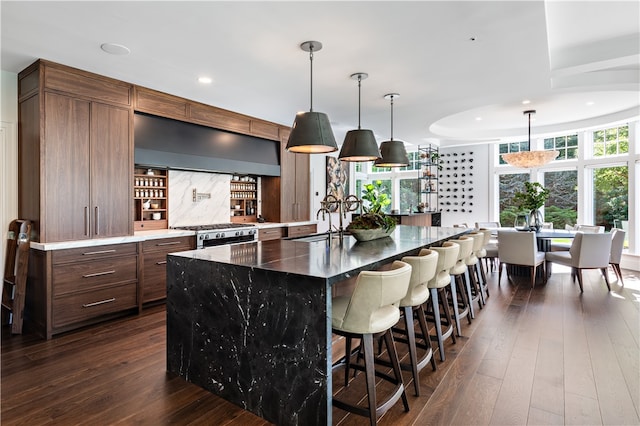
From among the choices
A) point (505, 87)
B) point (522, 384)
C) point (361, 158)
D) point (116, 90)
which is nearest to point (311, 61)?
point (361, 158)

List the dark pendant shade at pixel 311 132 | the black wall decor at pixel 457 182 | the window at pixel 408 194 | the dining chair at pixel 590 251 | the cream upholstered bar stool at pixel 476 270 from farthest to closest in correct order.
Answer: the window at pixel 408 194
the black wall decor at pixel 457 182
the dining chair at pixel 590 251
the cream upholstered bar stool at pixel 476 270
the dark pendant shade at pixel 311 132

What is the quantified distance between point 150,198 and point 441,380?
4.27 meters

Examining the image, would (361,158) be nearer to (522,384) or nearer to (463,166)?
(522,384)

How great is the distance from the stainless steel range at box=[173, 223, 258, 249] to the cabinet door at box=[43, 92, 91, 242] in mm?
1300

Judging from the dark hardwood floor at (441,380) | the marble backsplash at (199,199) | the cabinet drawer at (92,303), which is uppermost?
the marble backsplash at (199,199)

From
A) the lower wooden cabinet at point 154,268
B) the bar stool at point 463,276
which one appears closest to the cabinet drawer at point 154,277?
the lower wooden cabinet at point 154,268

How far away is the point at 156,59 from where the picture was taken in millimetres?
3486

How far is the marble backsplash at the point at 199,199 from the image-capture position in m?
5.31

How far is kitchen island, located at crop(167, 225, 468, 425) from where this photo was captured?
1959 millimetres

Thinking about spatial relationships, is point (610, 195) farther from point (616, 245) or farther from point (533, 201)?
point (533, 201)

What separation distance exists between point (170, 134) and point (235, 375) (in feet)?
11.6

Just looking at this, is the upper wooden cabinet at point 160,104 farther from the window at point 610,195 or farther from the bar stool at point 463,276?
the window at point 610,195

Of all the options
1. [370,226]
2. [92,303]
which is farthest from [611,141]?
[92,303]

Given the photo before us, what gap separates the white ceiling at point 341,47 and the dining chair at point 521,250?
2108mm
